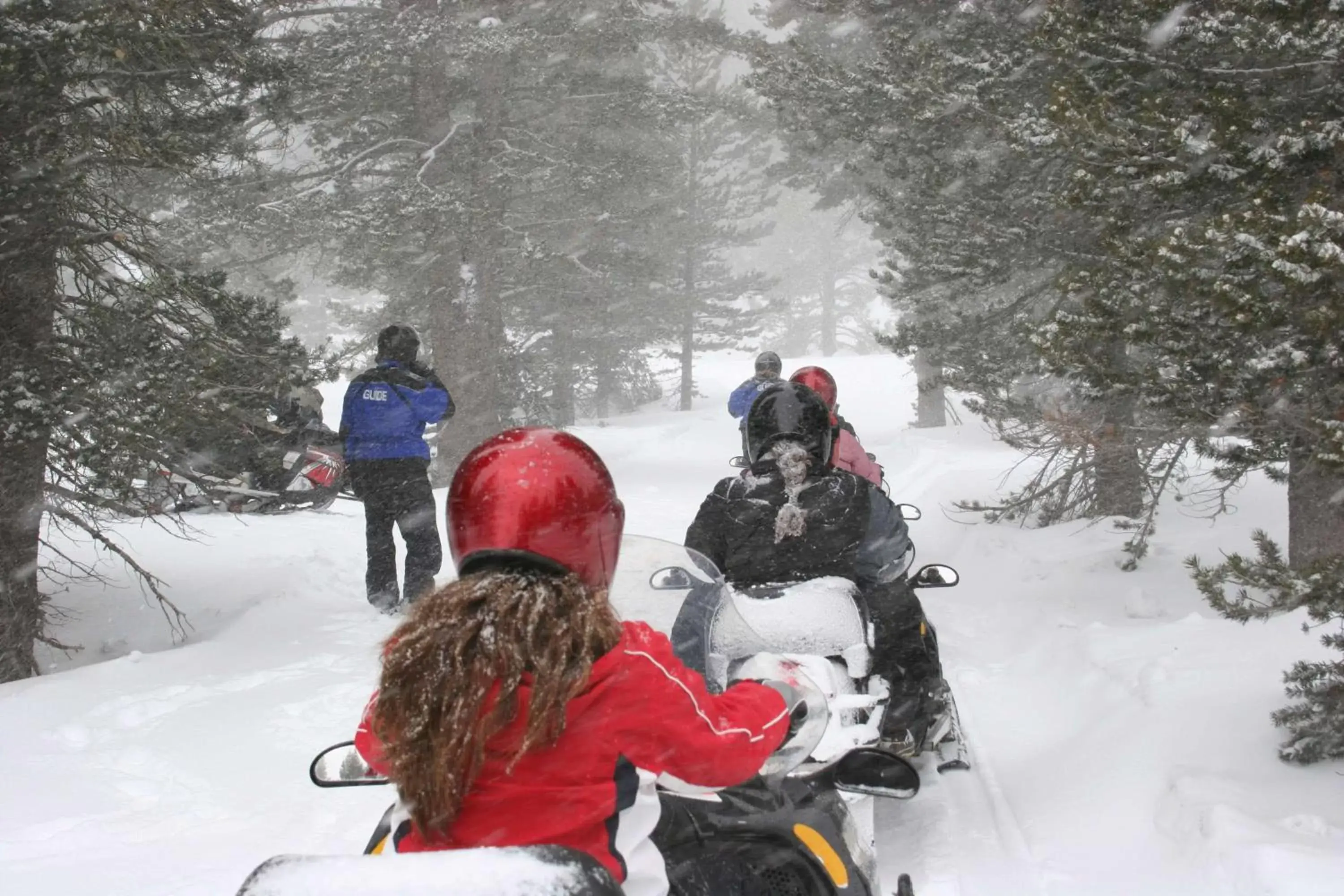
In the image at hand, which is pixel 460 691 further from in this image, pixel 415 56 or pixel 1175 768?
pixel 415 56

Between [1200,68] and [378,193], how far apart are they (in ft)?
42.6

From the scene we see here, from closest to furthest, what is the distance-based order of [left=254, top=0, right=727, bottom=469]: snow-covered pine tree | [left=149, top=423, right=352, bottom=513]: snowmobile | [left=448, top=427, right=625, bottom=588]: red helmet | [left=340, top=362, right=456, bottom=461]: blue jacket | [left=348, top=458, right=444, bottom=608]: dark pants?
[left=448, top=427, right=625, bottom=588]: red helmet, [left=340, top=362, right=456, bottom=461]: blue jacket, [left=348, top=458, right=444, bottom=608]: dark pants, [left=149, top=423, right=352, bottom=513]: snowmobile, [left=254, top=0, right=727, bottom=469]: snow-covered pine tree

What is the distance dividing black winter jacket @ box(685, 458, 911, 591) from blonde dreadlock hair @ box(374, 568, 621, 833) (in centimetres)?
232

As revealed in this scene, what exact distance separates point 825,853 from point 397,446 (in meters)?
5.53

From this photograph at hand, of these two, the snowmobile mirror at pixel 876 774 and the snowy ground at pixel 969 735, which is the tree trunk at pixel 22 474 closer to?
the snowy ground at pixel 969 735

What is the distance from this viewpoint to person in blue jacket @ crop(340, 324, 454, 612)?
7.25m

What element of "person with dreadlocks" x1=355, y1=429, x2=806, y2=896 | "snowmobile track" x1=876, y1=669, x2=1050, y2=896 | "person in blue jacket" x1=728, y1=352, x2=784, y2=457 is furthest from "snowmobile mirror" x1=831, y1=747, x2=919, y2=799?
"person in blue jacket" x1=728, y1=352, x2=784, y2=457

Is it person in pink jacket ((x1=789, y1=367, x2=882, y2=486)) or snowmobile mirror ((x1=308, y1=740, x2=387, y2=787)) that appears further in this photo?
person in pink jacket ((x1=789, y1=367, x2=882, y2=486))

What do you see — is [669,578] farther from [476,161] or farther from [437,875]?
[476,161]

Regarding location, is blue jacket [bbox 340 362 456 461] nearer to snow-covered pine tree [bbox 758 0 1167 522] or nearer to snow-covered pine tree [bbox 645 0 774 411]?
snow-covered pine tree [bbox 758 0 1167 522]

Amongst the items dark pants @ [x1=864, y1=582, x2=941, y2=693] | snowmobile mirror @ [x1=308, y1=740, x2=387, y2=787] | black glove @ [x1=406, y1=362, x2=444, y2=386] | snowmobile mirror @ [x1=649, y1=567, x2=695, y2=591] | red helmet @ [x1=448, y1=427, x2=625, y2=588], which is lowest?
dark pants @ [x1=864, y1=582, x2=941, y2=693]

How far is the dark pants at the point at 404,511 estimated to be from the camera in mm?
7367

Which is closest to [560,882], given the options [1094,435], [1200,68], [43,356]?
[1200,68]

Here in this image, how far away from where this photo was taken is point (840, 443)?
7.15 metres
